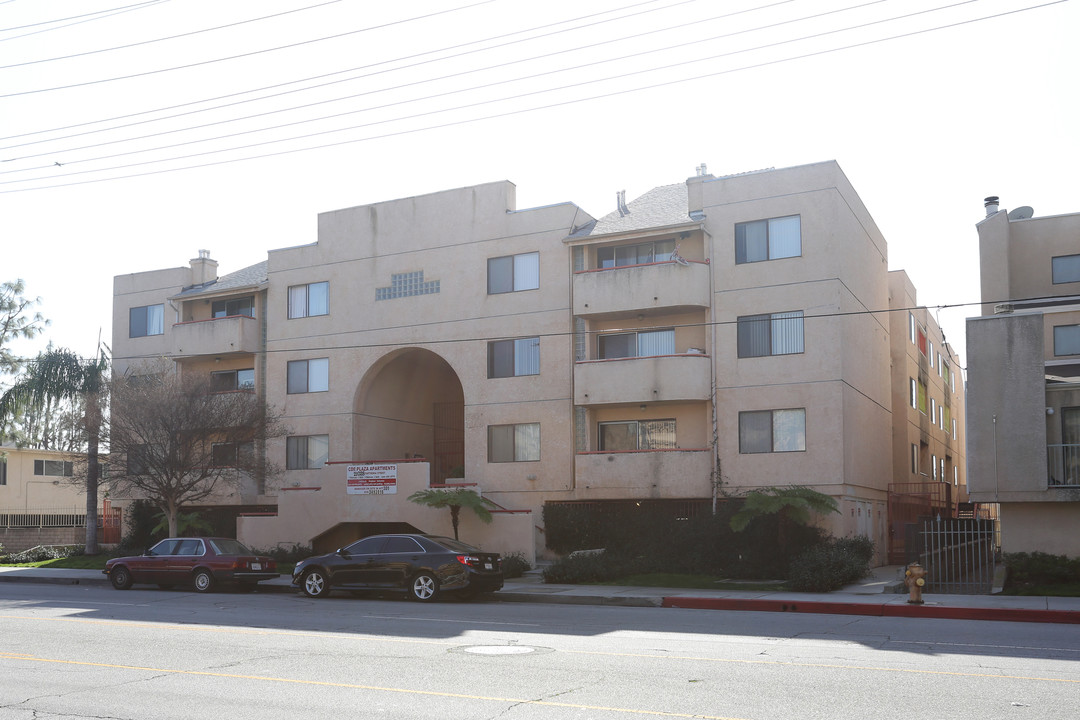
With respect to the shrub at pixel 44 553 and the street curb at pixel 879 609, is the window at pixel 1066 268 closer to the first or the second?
the street curb at pixel 879 609

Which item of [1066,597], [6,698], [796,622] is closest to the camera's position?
[6,698]

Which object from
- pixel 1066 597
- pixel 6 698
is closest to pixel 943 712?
pixel 6 698

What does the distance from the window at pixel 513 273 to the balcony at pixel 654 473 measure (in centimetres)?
636

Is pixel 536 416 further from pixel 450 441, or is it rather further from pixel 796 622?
pixel 796 622

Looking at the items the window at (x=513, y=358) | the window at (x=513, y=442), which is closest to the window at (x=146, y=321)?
the window at (x=513, y=358)

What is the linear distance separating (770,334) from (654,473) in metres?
5.26

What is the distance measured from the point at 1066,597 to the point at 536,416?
1635 centimetres

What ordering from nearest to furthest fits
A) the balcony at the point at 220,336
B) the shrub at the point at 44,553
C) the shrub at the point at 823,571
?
the shrub at the point at 823,571, the balcony at the point at 220,336, the shrub at the point at 44,553

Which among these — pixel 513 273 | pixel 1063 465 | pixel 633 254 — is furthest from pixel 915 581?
pixel 513 273

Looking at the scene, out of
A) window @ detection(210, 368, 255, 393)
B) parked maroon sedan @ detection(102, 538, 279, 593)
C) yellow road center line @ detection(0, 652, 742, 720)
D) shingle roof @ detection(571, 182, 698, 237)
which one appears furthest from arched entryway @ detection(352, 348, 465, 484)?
yellow road center line @ detection(0, 652, 742, 720)

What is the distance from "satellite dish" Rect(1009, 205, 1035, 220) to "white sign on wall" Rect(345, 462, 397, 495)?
20624mm

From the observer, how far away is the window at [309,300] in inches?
1480

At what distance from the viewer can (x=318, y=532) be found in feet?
111

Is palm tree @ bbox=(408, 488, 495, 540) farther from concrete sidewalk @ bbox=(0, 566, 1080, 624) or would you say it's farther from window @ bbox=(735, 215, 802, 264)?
window @ bbox=(735, 215, 802, 264)
